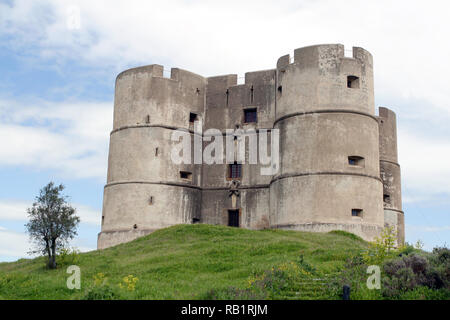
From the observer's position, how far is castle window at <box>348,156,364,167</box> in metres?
29.8

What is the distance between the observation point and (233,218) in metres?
34.0

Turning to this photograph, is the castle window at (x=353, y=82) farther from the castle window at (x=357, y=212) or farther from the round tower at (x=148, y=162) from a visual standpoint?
the round tower at (x=148, y=162)

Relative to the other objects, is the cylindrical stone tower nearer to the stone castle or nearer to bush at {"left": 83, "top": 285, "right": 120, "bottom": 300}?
the stone castle

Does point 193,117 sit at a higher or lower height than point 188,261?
higher

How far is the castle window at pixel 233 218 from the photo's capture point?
3381 cm

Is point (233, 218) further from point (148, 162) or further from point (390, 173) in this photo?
point (390, 173)

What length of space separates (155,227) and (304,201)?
9.39m

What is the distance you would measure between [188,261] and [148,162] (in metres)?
13.7

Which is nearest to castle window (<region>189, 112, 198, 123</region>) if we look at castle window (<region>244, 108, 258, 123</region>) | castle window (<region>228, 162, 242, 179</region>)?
castle window (<region>244, 108, 258, 123</region>)

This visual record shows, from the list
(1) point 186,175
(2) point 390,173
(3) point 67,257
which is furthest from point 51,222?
(2) point 390,173

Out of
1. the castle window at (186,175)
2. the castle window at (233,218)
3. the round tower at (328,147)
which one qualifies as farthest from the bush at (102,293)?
the castle window at (186,175)

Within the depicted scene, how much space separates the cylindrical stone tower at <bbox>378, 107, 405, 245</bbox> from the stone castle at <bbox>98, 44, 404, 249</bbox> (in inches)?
2.9
